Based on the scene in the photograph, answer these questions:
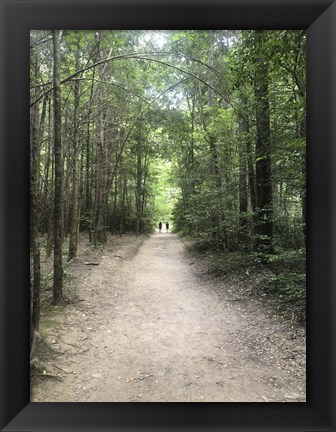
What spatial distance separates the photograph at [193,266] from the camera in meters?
2.70

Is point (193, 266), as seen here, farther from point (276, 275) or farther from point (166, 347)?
point (166, 347)

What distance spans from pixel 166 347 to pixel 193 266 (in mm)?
4520

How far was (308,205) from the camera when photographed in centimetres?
149

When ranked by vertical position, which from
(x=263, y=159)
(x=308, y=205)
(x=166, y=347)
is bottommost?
(x=166, y=347)

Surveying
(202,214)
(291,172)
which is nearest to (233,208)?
(202,214)

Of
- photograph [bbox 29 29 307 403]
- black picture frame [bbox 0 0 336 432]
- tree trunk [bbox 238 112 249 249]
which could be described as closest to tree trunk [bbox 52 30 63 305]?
photograph [bbox 29 29 307 403]

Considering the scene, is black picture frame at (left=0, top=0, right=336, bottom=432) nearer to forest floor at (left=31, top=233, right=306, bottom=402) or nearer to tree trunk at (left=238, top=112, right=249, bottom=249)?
forest floor at (left=31, top=233, right=306, bottom=402)

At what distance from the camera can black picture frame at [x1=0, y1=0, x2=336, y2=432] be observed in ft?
4.61

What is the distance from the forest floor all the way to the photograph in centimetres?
2

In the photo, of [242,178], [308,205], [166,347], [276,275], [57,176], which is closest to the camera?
[308,205]

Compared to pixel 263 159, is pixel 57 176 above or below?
below

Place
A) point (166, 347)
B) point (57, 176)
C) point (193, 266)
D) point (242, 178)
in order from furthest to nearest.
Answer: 1. point (193, 266)
2. point (242, 178)
3. point (57, 176)
4. point (166, 347)

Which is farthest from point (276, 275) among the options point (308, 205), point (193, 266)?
point (308, 205)
